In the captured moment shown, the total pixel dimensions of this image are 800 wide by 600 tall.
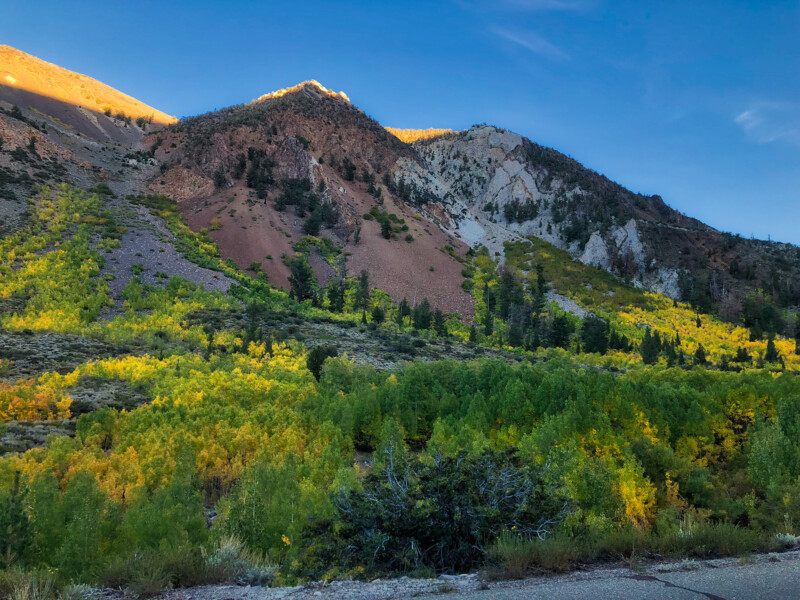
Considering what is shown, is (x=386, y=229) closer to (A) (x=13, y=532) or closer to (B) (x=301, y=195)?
(B) (x=301, y=195)

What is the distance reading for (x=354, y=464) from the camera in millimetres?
11812

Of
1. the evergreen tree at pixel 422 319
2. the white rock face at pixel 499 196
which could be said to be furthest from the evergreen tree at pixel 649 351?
the white rock face at pixel 499 196

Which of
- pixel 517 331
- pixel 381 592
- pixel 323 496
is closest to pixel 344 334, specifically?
pixel 517 331

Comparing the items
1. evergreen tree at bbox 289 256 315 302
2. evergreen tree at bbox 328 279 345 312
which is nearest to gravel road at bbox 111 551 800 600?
evergreen tree at bbox 328 279 345 312

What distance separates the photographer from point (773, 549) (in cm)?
622

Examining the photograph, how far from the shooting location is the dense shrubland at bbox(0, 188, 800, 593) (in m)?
6.44

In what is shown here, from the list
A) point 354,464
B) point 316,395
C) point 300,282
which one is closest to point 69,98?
point 300,282

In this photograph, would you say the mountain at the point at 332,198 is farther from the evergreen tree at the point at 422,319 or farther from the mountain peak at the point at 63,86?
the evergreen tree at the point at 422,319

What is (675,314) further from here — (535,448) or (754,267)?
(535,448)

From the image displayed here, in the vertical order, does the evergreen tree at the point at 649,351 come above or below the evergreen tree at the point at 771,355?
below

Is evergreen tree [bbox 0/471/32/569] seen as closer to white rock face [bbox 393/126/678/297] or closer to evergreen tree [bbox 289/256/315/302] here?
evergreen tree [bbox 289/256/315/302]

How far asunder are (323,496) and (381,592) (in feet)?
12.9

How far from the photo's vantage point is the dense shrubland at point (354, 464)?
644 cm

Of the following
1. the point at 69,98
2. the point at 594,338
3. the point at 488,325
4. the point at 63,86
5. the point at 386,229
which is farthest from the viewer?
the point at 63,86
